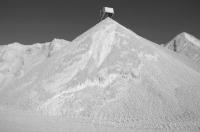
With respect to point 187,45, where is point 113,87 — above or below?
below

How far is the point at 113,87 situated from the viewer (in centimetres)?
2411

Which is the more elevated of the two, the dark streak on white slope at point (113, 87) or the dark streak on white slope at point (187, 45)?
the dark streak on white slope at point (187, 45)

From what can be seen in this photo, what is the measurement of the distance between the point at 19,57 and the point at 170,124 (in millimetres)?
39462

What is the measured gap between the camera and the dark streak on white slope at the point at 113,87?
20.6 m

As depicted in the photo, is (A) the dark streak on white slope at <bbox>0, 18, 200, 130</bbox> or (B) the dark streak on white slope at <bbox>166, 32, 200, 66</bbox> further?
(B) the dark streak on white slope at <bbox>166, 32, 200, 66</bbox>

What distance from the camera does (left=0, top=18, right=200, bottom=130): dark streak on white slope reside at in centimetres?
2061

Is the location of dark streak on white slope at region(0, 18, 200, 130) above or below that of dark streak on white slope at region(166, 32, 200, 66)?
below

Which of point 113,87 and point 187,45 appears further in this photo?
point 187,45

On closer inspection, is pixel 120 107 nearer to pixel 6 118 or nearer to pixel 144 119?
pixel 144 119

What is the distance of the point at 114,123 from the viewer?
19.8m

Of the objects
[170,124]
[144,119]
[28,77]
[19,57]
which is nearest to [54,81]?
[28,77]

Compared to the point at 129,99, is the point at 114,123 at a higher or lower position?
lower

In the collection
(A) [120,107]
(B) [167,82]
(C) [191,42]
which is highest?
(C) [191,42]

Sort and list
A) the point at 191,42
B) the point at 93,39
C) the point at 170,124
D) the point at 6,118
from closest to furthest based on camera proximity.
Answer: the point at 170,124 < the point at 6,118 < the point at 93,39 < the point at 191,42
